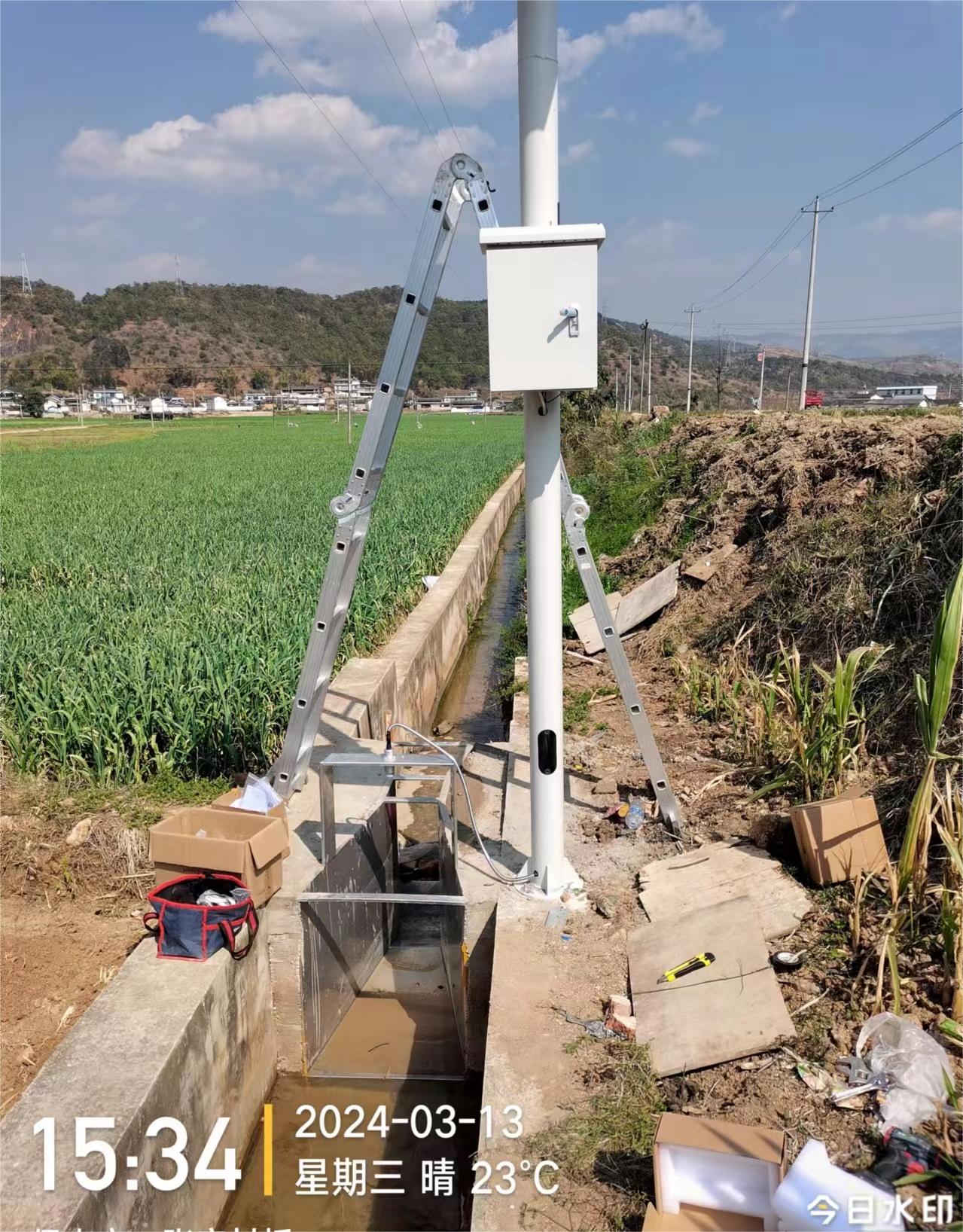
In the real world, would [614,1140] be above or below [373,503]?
below

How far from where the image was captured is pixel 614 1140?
8.69 ft

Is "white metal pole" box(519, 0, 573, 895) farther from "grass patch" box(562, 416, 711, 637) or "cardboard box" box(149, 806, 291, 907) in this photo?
"grass patch" box(562, 416, 711, 637)

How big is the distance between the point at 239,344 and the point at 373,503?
4321 inches

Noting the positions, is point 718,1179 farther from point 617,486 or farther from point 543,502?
point 617,486

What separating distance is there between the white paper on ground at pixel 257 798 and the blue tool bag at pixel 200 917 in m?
0.54

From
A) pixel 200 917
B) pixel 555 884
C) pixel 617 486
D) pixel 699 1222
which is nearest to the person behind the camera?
pixel 699 1222

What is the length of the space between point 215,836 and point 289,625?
116 inches

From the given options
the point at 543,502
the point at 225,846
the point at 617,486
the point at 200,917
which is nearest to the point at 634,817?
the point at 543,502

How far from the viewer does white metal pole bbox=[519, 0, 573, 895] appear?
129 inches

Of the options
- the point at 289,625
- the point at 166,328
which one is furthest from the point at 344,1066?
the point at 166,328

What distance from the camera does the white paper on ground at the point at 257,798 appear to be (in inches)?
161

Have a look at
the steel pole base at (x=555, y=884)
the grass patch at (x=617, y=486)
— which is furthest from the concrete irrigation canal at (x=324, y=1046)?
the grass patch at (x=617, y=486)

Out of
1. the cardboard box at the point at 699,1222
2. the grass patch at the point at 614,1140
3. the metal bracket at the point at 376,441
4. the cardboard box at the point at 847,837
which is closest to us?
the cardboard box at the point at 699,1222

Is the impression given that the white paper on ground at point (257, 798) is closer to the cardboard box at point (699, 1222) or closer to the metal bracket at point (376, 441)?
the metal bracket at point (376, 441)
